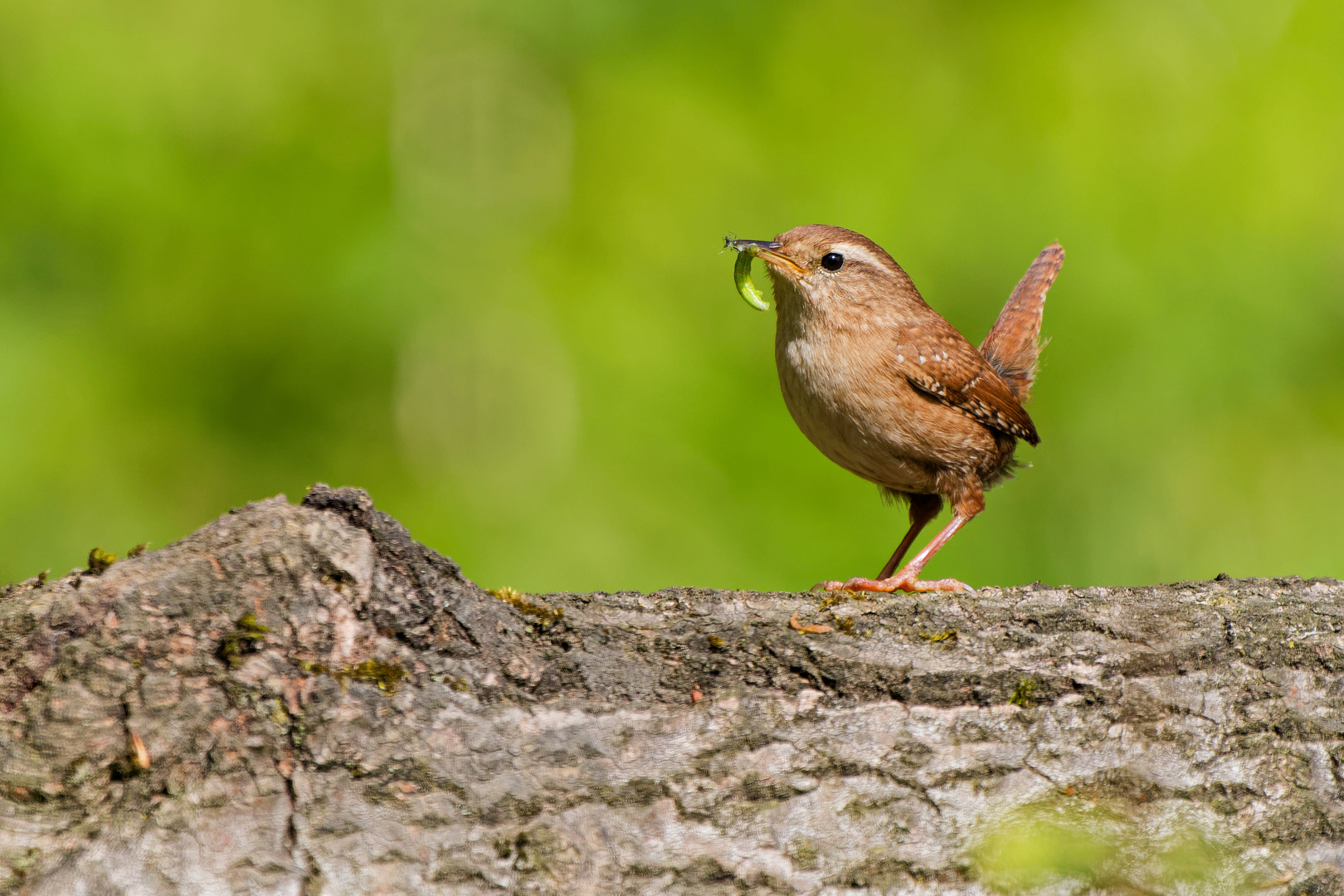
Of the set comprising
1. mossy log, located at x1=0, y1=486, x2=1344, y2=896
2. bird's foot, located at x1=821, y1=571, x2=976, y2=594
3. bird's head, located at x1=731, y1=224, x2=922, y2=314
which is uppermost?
bird's head, located at x1=731, y1=224, x2=922, y2=314

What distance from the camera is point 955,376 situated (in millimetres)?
3982

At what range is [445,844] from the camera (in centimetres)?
187

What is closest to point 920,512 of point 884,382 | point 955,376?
point 955,376

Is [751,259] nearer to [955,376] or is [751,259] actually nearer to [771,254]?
[771,254]

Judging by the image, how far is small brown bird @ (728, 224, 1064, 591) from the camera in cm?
374

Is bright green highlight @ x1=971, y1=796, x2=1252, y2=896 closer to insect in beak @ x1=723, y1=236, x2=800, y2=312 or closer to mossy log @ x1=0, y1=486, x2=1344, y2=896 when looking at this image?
mossy log @ x1=0, y1=486, x2=1344, y2=896

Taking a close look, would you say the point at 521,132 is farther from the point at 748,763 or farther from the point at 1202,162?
the point at 748,763

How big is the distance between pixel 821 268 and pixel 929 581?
1.21 meters

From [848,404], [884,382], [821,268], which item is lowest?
[848,404]

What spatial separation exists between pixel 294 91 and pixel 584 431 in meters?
2.37

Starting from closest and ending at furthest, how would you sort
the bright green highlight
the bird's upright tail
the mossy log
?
the mossy log, the bright green highlight, the bird's upright tail

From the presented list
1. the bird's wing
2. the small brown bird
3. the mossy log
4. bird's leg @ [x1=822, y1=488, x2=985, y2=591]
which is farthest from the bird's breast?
the mossy log

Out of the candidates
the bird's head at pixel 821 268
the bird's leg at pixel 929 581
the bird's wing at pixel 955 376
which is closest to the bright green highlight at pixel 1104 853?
the bird's leg at pixel 929 581

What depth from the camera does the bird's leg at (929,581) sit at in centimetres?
348
